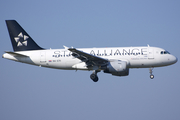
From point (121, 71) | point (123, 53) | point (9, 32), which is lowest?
point (121, 71)

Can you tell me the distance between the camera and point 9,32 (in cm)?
4603

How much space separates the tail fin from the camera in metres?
45.4

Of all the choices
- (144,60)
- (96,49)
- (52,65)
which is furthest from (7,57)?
(144,60)

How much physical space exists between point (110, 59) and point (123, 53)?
202cm

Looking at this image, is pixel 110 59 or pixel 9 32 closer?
pixel 110 59

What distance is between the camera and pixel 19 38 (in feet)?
151

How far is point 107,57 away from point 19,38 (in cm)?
1407

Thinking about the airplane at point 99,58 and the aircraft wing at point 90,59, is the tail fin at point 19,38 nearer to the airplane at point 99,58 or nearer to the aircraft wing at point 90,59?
the airplane at point 99,58

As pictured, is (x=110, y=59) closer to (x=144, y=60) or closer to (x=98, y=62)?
(x=98, y=62)

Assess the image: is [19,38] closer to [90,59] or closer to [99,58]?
[90,59]

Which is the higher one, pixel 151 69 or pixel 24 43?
pixel 24 43

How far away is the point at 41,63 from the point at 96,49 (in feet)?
27.3

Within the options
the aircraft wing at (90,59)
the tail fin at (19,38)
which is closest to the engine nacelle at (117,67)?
the aircraft wing at (90,59)

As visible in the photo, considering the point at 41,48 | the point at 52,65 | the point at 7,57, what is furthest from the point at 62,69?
the point at 7,57
